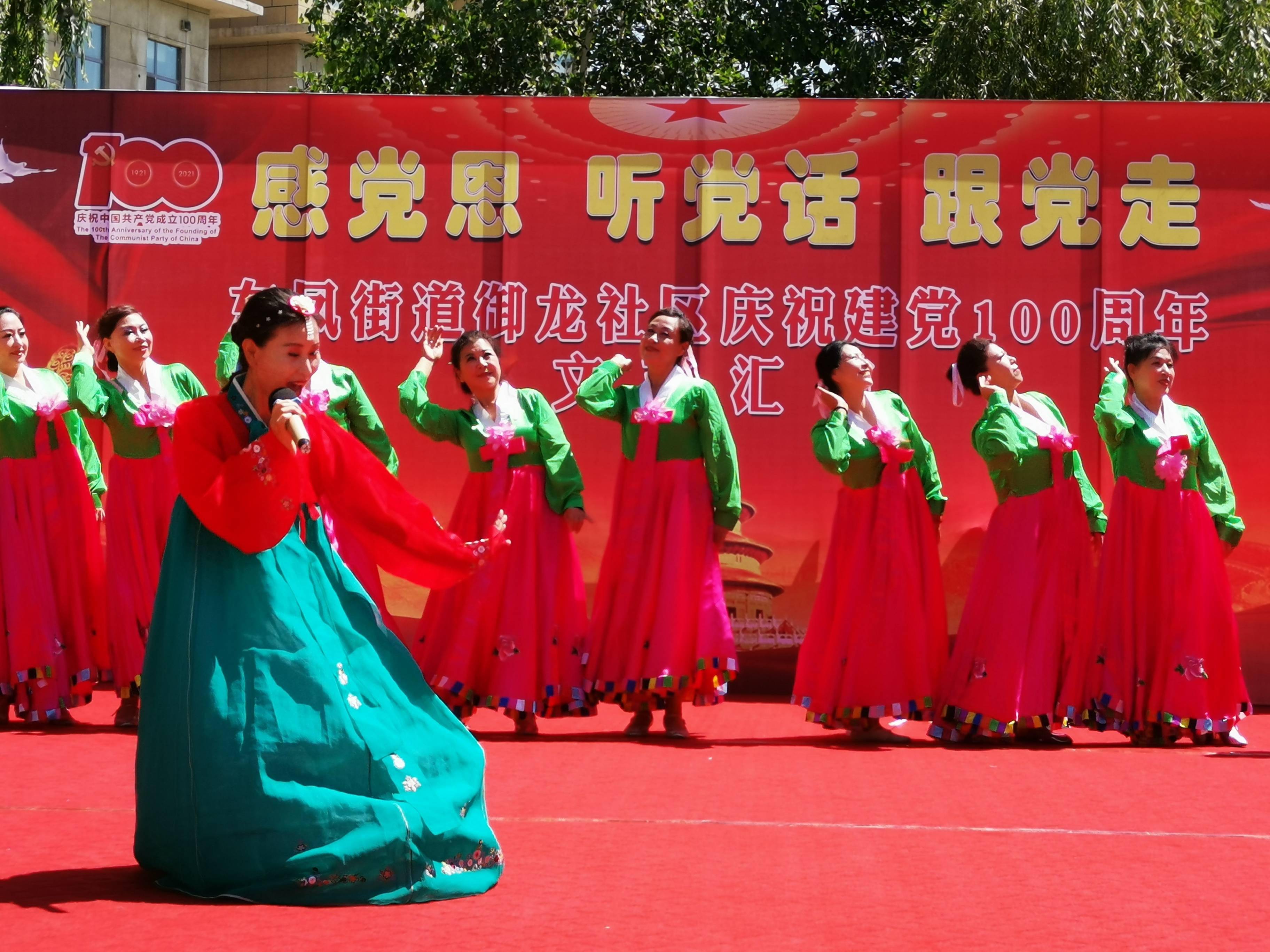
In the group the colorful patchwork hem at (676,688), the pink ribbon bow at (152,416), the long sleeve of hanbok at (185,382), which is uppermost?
the long sleeve of hanbok at (185,382)

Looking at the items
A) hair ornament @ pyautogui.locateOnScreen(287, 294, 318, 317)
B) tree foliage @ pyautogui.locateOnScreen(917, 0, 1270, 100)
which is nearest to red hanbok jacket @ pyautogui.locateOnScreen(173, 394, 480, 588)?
hair ornament @ pyautogui.locateOnScreen(287, 294, 318, 317)

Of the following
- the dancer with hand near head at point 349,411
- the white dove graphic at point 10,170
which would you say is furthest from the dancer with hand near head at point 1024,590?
the white dove graphic at point 10,170

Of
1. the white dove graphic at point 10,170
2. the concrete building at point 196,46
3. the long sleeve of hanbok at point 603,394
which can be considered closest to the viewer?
the long sleeve of hanbok at point 603,394

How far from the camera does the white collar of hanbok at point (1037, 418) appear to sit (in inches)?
226

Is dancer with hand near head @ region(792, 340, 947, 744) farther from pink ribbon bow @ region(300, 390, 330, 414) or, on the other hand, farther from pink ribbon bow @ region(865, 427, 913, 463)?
pink ribbon bow @ region(300, 390, 330, 414)

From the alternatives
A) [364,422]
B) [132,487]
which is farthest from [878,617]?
[132,487]

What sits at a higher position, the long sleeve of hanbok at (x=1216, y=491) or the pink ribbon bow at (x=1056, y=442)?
the pink ribbon bow at (x=1056, y=442)

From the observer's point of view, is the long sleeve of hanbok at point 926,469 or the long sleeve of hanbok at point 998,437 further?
the long sleeve of hanbok at point 926,469

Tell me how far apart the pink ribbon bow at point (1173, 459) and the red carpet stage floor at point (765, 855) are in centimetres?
96

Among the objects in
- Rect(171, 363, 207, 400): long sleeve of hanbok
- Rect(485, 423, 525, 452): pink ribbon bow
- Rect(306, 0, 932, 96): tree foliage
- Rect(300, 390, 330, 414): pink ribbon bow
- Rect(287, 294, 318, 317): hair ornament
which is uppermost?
Rect(306, 0, 932, 96): tree foliage

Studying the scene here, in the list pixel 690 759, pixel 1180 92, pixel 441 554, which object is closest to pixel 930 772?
pixel 690 759

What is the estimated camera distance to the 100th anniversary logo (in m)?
7.14

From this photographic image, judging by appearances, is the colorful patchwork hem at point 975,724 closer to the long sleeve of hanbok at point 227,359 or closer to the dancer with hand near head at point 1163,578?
the dancer with hand near head at point 1163,578

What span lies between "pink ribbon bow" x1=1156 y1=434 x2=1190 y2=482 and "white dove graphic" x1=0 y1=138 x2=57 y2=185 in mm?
4755
